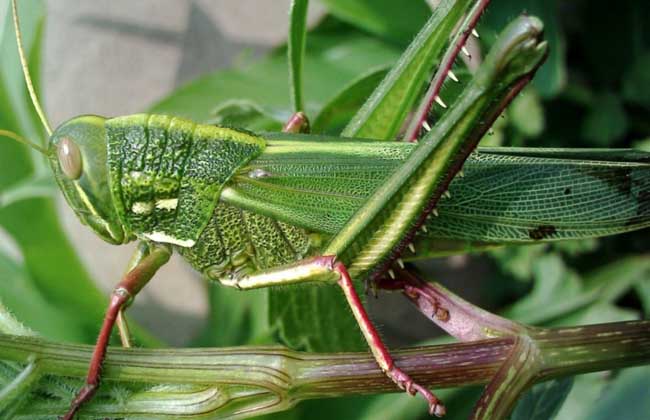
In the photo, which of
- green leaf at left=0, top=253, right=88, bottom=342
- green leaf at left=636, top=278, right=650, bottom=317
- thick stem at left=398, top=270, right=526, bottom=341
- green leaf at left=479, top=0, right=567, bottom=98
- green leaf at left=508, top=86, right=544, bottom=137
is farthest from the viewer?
green leaf at left=508, top=86, right=544, bottom=137

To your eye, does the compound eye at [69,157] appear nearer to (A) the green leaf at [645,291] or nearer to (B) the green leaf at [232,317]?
(B) the green leaf at [232,317]

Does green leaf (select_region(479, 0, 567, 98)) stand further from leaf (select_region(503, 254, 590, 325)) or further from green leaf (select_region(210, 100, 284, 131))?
green leaf (select_region(210, 100, 284, 131))

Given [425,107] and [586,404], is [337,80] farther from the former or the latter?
[586,404]

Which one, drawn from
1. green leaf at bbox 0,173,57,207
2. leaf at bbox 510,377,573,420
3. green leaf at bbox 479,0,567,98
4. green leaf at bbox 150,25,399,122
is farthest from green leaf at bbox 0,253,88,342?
green leaf at bbox 479,0,567,98

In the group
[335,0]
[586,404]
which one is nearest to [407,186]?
[586,404]

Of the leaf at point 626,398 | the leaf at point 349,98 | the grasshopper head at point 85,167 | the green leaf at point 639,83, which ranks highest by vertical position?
the green leaf at point 639,83

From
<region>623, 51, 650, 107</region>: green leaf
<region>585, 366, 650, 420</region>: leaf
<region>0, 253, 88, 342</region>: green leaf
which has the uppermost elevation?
<region>623, 51, 650, 107</region>: green leaf

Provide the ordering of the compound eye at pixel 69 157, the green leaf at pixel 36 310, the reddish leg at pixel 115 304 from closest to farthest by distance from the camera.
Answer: the reddish leg at pixel 115 304 < the compound eye at pixel 69 157 < the green leaf at pixel 36 310

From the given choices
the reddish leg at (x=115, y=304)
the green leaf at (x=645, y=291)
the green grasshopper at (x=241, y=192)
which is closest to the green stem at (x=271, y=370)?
the reddish leg at (x=115, y=304)
